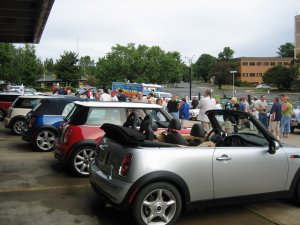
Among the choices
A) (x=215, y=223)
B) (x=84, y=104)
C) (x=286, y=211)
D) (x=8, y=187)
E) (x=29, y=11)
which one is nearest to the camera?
(x=215, y=223)

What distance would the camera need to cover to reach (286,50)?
6171 inches

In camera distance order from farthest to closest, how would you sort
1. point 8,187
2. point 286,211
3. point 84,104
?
1. point 84,104
2. point 8,187
3. point 286,211

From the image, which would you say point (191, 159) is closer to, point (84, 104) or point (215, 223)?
point (215, 223)

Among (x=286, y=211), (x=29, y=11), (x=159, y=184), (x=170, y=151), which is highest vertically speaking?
(x=29, y=11)

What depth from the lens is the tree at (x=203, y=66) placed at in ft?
498

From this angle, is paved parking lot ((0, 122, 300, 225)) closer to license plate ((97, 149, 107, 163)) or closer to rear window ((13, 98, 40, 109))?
license plate ((97, 149, 107, 163))

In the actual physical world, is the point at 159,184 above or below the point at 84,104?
below

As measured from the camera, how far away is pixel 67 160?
7.74 meters

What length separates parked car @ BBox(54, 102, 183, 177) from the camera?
7672mm

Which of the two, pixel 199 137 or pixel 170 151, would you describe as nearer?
pixel 170 151

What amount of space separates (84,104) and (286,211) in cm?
422

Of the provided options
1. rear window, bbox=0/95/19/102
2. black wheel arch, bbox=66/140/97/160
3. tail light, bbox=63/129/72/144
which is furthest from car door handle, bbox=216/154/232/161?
rear window, bbox=0/95/19/102

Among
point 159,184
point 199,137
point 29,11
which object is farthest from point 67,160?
point 29,11

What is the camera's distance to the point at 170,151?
4809mm
